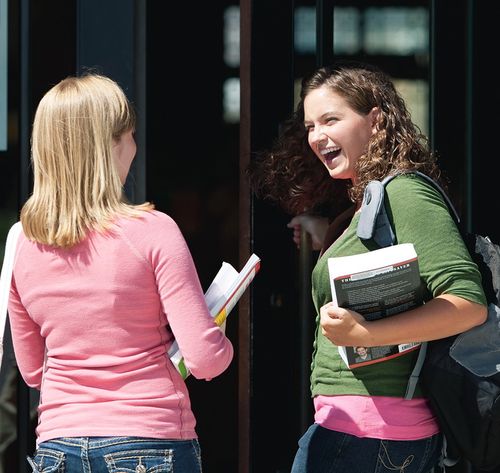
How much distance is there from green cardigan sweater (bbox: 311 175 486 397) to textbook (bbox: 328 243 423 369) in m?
0.07

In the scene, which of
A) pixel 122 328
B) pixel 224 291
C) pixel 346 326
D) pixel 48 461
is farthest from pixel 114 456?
pixel 346 326

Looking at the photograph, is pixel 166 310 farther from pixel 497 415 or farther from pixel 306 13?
pixel 306 13

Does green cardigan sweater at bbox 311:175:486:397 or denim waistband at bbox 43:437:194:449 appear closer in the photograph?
denim waistband at bbox 43:437:194:449

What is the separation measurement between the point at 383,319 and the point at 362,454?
356 millimetres

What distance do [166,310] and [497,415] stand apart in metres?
0.80

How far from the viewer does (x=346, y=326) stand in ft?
7.68

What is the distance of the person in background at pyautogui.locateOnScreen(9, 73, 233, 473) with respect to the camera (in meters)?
2.21

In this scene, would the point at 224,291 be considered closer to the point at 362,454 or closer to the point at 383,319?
the point at 383,319

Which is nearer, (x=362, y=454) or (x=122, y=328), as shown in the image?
(x=122, y=328)

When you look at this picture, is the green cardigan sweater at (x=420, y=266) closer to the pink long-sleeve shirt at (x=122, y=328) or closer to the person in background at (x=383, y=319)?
the person in background at (x=383, y=319)

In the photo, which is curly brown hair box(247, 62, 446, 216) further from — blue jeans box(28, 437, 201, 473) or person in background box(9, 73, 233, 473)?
blue jeans box(28, 437, 201, 473)

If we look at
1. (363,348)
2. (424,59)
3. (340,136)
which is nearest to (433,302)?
(363,348)

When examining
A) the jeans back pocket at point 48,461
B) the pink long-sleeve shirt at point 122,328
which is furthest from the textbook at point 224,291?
the jeans back pocket at point 48,461

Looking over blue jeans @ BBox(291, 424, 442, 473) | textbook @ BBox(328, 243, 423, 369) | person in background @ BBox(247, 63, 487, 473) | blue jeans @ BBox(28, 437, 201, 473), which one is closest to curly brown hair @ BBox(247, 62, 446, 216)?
person in background @ BBox(247, 63, 487, 473)
